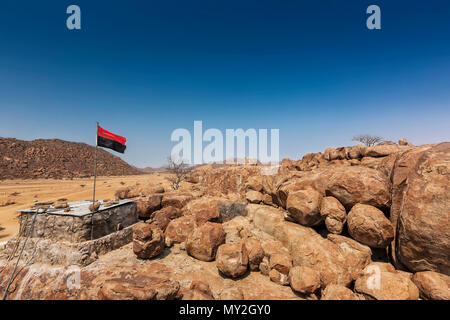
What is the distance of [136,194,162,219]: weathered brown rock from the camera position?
7.89 meters

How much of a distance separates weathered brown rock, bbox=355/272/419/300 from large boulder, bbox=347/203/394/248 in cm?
91

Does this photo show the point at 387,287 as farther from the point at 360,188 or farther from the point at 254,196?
the point at 254,196

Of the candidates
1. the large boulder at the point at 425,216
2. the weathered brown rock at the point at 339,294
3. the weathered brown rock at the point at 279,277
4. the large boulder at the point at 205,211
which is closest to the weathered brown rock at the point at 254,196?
the large boulder at the point at 205,211

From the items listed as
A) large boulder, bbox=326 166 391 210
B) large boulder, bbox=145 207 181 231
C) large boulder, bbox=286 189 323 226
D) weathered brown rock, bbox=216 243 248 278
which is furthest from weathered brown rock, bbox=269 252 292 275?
large boulder, bbox=145 207 181 231

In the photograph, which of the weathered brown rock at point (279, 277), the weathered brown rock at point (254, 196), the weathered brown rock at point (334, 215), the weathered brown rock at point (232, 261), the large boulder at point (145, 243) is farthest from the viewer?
the weathered brown rock at point (254, 196)

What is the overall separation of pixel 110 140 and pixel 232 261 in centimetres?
587

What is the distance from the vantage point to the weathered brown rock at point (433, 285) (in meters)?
3.63

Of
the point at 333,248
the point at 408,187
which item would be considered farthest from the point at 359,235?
the point at 408,187

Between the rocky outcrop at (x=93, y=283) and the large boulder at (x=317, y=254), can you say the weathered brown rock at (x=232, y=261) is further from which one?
the large boulder at (x=317, y=254)

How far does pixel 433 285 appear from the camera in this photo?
3.73 metres

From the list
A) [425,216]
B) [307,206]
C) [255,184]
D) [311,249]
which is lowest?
[311,249]

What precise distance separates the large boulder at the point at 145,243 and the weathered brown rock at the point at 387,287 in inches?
216

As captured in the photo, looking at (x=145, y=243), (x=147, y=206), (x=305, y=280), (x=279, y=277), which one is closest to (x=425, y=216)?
(x=305, y=280)

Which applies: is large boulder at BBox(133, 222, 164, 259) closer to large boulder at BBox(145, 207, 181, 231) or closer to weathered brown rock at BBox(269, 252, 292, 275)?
large boulder at BBox(145, 207, 181, 231)
